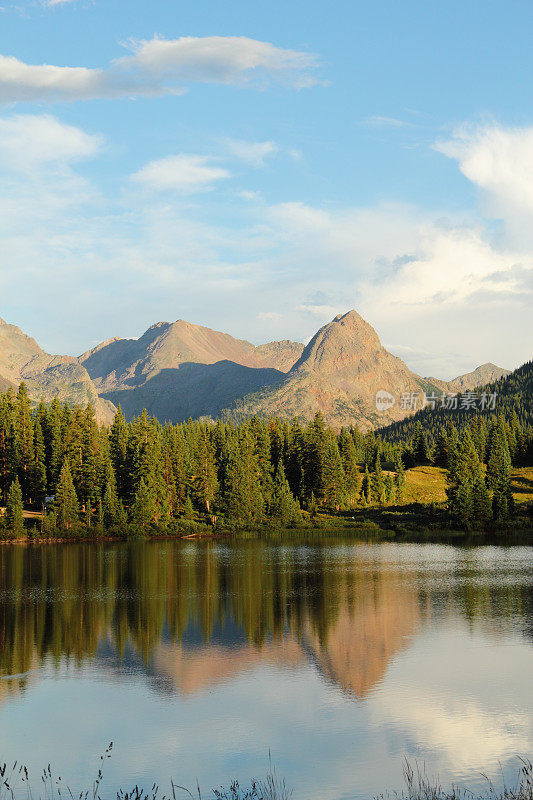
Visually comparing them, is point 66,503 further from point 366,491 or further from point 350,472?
point 366,491

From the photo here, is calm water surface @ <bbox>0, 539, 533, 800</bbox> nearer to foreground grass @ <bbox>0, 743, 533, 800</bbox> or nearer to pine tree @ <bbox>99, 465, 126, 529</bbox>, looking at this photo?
foreground grass @ <bbox>0, 743, 533, 800</bbox>

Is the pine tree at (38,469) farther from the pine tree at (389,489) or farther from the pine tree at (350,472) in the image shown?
the pine tree at (389,489)

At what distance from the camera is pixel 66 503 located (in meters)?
109

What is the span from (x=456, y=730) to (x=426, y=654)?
10.7 meters

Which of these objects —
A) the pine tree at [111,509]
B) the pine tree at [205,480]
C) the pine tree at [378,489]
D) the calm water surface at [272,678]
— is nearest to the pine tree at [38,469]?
the pine tree at [111,509]

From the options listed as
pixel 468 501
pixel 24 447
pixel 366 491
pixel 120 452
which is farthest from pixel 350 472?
pixel 24 447

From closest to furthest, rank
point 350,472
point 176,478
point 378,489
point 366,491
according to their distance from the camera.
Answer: point 176,478, point 350,472, point 378,489, point 366,491

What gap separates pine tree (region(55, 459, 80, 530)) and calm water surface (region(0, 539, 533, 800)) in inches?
1952

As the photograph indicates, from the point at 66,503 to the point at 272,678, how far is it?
8500 cm

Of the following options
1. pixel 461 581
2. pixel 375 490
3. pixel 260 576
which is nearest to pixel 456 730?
pixel 461 581

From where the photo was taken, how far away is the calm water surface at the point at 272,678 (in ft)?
69.2

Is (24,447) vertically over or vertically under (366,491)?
over

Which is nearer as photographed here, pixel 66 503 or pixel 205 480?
pixel 66 503

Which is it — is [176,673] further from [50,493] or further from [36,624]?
[50,493]
